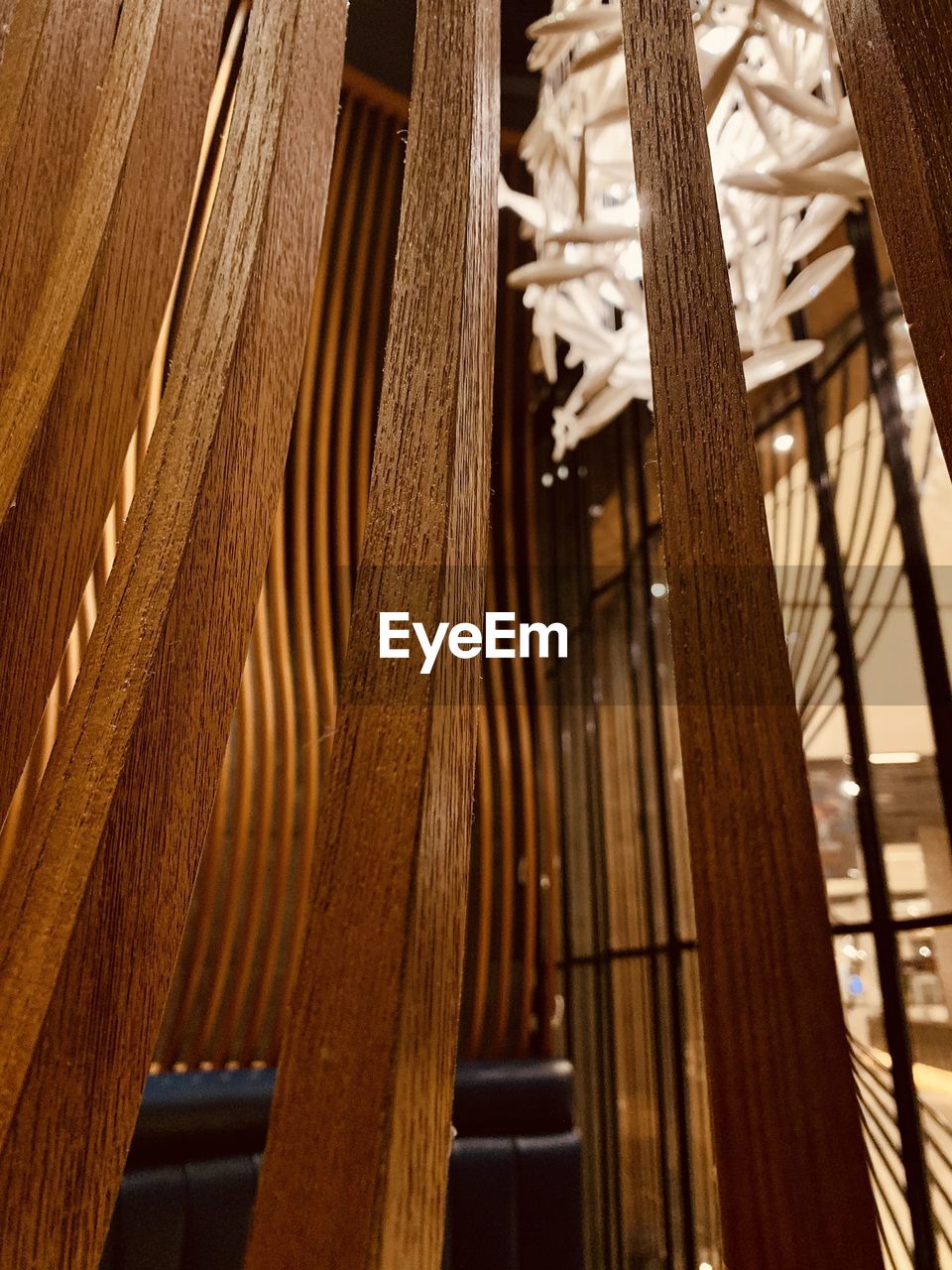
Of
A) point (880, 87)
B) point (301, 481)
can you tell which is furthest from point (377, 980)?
point (301, 481)

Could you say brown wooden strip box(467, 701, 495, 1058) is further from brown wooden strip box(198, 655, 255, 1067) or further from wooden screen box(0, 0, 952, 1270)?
wooden screen box(0, 0, 952, 1270)

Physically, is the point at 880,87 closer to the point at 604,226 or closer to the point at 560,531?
the point at 604,226

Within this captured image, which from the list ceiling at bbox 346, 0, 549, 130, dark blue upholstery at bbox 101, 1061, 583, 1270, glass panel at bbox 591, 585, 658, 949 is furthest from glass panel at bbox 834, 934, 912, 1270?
ceiling at bbox 346, 0, 549, 130

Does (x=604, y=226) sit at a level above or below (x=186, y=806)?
above

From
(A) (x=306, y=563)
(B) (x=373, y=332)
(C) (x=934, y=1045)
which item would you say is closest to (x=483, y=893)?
(A) (x=306, y=563)

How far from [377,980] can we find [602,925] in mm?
3613

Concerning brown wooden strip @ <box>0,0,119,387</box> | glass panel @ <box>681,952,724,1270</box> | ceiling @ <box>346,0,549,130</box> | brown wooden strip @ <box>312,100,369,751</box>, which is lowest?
glass panel @ <box>681,952,724,1270</box>

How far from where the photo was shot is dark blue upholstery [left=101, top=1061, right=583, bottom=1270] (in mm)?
2074

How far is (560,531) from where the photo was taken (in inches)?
178

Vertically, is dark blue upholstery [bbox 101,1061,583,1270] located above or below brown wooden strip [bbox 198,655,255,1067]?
below

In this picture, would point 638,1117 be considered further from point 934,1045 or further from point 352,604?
point 352,604

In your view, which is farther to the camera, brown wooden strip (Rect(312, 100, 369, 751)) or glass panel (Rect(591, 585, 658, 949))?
A: glass panel (Rect(591, 585, 658, 949))

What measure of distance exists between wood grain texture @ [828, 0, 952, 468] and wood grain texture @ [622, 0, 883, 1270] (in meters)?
0.10

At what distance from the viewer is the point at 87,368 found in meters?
0.68
